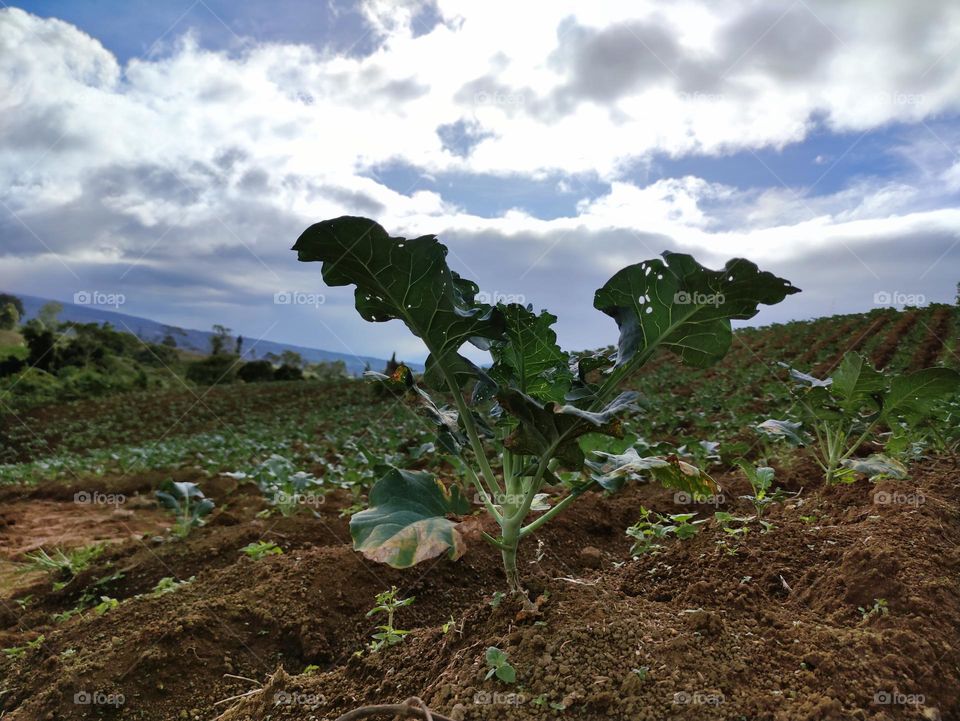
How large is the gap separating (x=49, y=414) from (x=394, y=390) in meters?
19.7

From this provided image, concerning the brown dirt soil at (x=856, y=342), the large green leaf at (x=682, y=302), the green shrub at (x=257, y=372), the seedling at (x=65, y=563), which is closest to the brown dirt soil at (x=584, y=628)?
the seedling at (x=65, y=563)

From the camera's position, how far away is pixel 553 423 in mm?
1865

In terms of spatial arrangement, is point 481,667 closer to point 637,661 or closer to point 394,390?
point 637,661

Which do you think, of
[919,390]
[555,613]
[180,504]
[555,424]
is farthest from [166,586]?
[919,390]

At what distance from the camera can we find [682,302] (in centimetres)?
212

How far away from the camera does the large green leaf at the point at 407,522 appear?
179cm

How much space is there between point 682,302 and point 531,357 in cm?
54

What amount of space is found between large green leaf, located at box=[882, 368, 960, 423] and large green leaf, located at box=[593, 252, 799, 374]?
5.22 ft

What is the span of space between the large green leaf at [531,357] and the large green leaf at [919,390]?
2055 mm

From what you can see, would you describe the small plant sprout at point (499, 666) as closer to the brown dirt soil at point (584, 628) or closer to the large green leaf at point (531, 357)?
the brown dirt soil at point (584, 628)

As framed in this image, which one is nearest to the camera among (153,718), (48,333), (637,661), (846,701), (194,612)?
(846,701)

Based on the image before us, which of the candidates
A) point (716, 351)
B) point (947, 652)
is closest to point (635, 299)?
point (716, 351)

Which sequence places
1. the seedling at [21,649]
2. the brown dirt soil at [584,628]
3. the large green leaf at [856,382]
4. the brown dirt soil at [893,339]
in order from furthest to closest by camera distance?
the brown dirt soil at [893,339] → the large green leaf at [856,382] → the seedling at [21,649] → the brown dirt soil at [584,628]

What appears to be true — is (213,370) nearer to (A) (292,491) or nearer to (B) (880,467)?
(A) (292,491)
